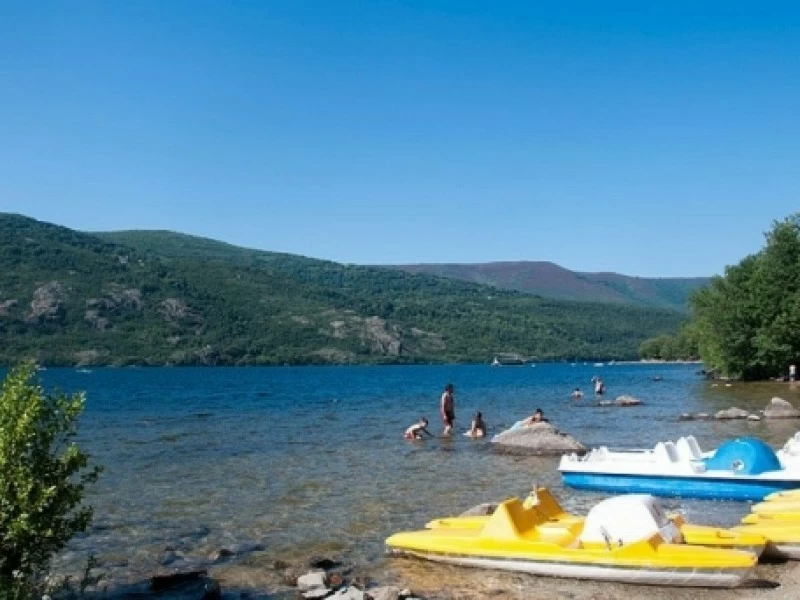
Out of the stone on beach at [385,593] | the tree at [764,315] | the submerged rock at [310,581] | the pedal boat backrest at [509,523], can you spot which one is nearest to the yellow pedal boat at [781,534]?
the pedal boat backrest at [509,523]

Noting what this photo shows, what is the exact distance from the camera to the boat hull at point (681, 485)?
17875 mm

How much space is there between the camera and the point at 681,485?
61.3ft

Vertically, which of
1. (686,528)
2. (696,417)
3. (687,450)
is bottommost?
(696,417)

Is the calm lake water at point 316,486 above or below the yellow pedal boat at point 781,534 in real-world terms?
below

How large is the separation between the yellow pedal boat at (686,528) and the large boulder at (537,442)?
40.4 ft

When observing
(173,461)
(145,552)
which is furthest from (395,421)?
(145,552)

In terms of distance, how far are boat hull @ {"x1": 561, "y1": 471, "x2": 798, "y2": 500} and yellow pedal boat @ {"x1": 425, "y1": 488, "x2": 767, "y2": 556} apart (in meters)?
5.39

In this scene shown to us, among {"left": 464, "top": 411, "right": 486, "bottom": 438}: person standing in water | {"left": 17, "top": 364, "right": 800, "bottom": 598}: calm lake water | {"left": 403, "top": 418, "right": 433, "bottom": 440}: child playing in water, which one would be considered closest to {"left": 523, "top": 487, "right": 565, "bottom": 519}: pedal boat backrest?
{"left": 17, "top": 364, "right": 800, "bottom": 598}: calm lake water

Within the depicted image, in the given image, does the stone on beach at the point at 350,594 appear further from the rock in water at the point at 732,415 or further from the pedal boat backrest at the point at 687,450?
the rock in water at the point at 732,415

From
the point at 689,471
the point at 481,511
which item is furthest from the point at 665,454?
the point at 481,511

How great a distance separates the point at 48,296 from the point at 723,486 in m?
187

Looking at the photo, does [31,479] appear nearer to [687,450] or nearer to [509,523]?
[509,523]

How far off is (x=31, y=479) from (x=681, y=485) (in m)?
15.2

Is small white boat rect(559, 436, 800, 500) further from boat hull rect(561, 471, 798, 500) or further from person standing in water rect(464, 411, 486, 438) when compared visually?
person standing in water rect(464, 411, 486, 438)
